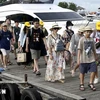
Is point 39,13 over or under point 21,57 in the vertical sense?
over

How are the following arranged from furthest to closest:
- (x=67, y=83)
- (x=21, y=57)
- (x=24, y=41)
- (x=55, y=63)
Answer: (x=24, y=41) < (x=21, y=57) < (x=55, y=63) < (x=67, y=83)

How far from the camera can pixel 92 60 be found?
7465mm

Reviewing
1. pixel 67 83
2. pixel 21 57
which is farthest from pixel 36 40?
pixel 67 83

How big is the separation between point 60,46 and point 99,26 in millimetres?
1054

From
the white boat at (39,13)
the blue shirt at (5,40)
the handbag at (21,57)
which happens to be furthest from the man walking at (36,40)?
the white boat at (39,13)

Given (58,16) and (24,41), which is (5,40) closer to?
(24,41)

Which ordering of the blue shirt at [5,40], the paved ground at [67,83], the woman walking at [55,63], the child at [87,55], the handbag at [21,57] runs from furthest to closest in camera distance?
the blue shirt at [5,40], the handbag at [21,57], the woman walking at [55,63], the child at [87,55], the paved ground at [67,83]

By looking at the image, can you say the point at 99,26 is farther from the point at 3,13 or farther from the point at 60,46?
the point at 3,13

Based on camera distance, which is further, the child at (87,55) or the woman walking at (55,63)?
the woman walking at (55,63)

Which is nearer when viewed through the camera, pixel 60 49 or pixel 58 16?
pixel 60 49

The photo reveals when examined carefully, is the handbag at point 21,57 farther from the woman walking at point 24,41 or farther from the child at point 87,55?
the child at point 87,55

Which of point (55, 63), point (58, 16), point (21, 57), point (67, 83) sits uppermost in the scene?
point (58, 16)

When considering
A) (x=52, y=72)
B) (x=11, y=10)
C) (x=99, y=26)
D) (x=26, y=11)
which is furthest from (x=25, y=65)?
(x=11, y=10)

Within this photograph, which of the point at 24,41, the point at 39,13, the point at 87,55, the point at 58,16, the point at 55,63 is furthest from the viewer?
the point at 58,16
